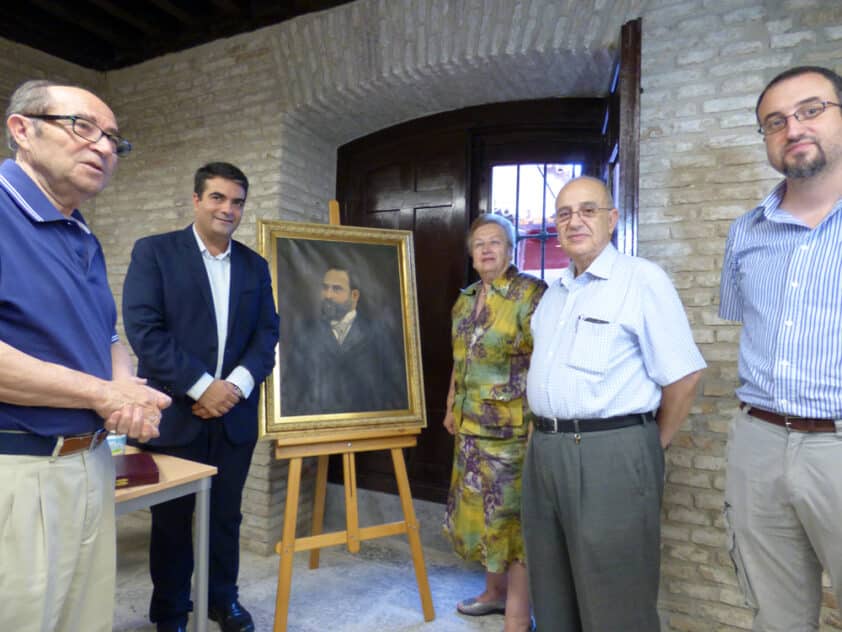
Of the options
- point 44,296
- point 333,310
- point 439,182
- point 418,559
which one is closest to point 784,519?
point 418,559

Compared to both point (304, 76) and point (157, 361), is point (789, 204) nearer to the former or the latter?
point (157, 361)

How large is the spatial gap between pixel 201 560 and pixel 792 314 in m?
2.02

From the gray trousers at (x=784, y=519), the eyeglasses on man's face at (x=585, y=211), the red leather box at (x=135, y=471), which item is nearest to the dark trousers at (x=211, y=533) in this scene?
the red leather box at (x=135, y=471)

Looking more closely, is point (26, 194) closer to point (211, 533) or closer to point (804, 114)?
point (211, 533)

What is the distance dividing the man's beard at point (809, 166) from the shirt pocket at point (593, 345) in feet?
2.09

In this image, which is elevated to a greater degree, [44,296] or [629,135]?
[629,135]

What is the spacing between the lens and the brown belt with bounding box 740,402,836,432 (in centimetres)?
135

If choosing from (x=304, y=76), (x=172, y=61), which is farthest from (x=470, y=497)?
(x=172, y=61)

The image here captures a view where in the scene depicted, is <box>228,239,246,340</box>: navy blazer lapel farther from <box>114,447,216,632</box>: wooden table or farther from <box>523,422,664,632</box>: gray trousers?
<box>523,422,664,632</box>: gray trousers

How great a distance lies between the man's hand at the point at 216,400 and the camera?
226 cm

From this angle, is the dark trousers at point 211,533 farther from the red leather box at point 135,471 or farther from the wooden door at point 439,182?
the wooden door at point 439,182

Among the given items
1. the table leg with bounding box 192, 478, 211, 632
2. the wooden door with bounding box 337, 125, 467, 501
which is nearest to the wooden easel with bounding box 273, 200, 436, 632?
the table leg with bounding box 192, 478, 211, 632

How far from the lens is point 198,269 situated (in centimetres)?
236

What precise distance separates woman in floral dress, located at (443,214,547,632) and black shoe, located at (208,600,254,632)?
39.0 inches
